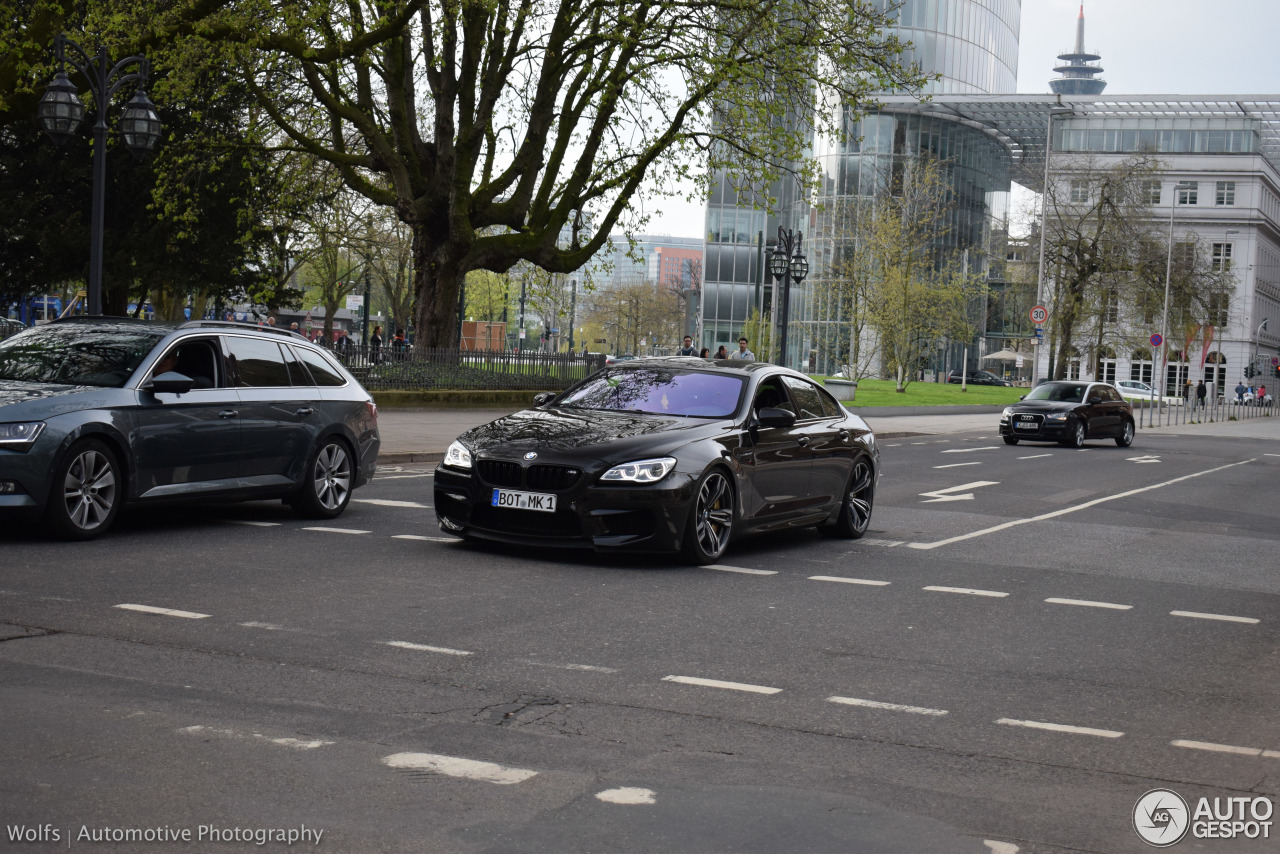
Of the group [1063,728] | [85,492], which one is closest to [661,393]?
[85,492]

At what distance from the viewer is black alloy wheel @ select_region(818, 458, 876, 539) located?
12.1m

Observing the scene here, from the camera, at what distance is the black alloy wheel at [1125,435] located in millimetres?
33281

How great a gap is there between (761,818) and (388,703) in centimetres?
A: 189

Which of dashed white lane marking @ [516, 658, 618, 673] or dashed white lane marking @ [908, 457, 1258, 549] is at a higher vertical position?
dashed white lane marking @ [516, 658, 618, 673]

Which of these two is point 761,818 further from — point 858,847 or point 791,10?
point 791,10

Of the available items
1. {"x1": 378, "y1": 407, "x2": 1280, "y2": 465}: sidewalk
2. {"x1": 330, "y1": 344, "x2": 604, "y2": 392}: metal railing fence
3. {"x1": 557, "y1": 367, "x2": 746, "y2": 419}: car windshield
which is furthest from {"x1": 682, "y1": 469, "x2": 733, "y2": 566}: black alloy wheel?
{"x1": 330, "y1": 344, "x2": 604, "y2": 392}: metal railing fence

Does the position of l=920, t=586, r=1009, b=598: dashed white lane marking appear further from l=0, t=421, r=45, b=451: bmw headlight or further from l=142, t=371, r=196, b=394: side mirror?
l=0, t=421, r=45, b=451: bmw headlight

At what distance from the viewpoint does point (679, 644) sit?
7121mm

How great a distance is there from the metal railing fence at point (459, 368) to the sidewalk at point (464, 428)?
76 cm

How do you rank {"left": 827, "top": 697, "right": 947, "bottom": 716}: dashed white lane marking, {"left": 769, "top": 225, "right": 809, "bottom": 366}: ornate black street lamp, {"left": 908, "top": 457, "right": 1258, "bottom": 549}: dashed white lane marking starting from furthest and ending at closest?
{"left": 769, "top": 225, "right": 809, "bottom": 366}: ornate black street lamp → {"left": 908, "top": 457, "right": 1258, "bottom": 549}: dashed white lane marking → {"left": 827, "top": 697, "right": 947, "bottom": 716}: dashed white lane marking

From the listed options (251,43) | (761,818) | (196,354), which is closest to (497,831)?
(761,818)

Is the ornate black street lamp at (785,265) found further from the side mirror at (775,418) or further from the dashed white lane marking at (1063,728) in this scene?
the dashed white lane marking at (1063,728)

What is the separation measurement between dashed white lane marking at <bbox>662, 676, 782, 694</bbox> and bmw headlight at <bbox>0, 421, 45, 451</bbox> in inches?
201

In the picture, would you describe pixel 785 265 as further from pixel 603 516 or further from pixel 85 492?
pixel 85 492
